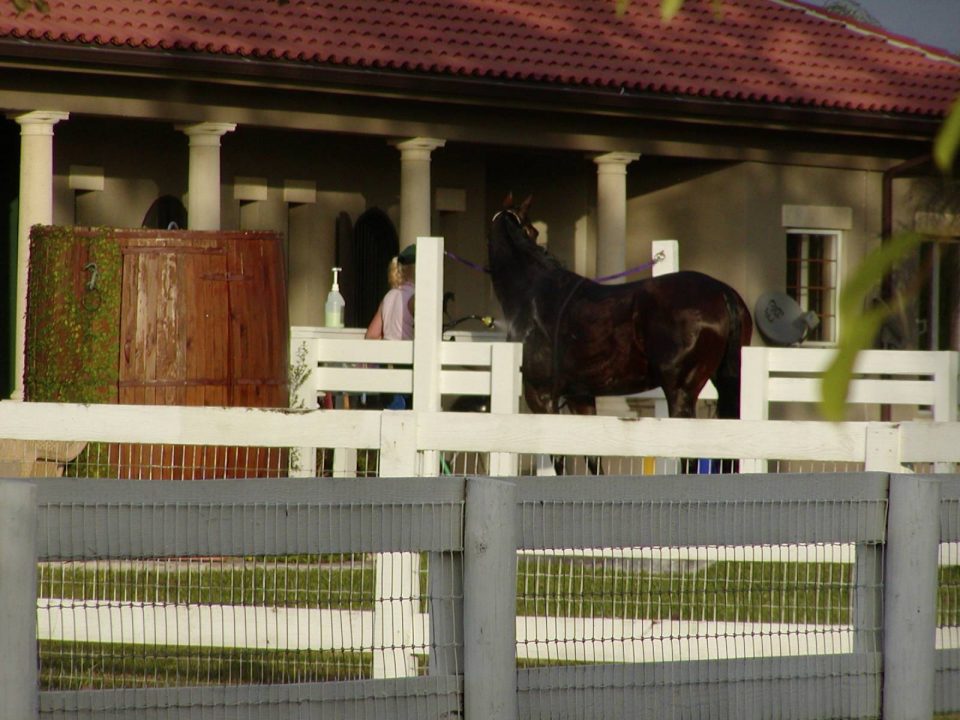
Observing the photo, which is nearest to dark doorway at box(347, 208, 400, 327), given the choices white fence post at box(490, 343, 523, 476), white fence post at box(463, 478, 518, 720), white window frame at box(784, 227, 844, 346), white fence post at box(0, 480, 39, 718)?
white window frame at box(784, 227, 844, 346)

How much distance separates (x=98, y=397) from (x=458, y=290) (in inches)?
397

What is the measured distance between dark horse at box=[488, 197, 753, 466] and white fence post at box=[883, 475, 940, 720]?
6834 millimetres

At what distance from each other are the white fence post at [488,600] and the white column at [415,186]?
11718 millimetres

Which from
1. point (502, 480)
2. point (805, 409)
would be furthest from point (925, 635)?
point (805, 409)

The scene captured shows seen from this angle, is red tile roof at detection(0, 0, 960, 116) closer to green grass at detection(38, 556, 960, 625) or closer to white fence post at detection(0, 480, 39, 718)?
green grass at detection(38, 556, 960, 625)

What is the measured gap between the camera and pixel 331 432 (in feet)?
19.6

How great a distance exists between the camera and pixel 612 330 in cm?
1174

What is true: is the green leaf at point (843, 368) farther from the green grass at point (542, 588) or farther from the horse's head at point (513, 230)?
the horse's head at point (513, 230)

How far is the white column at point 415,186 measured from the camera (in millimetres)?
15711

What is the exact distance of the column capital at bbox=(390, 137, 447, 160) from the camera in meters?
15.7

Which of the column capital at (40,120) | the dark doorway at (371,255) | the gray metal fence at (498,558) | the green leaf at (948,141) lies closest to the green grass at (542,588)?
the gray metal fence at (498,558)

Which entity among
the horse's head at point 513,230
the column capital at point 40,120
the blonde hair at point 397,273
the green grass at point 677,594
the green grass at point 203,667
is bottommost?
the green grass at point 203,667

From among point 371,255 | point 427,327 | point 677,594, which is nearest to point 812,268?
point 371,255

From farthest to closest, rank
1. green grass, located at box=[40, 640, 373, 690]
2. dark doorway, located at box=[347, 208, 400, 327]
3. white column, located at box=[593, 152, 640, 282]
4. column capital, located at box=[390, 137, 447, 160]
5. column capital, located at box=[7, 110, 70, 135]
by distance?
dark doorway, located at box=[347, 208, 400, 327]
white column, located at box=[593, 152, 640, 282]
column capital, located at box=[390, 137, 447, 160]
column capital, located at box=[7, 110, 70, 135]
green grass, located at box=[40, 640, 373, 690]
